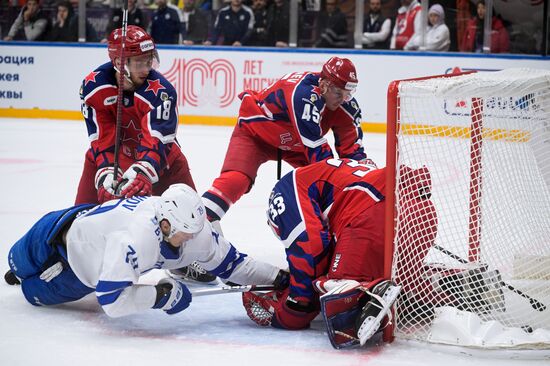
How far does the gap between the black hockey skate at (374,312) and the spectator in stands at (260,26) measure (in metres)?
7.22

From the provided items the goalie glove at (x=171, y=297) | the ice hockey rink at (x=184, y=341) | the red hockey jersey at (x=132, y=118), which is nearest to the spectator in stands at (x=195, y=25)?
the ice hockey rink at (x=184, y=341)

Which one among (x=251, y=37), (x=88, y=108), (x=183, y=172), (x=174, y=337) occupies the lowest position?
(x=174, y=337)

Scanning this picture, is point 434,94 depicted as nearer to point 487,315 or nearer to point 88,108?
point 487,315

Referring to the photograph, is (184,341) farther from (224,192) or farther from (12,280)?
(224,192)

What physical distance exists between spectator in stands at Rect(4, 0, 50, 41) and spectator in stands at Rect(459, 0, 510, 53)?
4.87 m

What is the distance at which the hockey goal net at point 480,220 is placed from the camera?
320 cm

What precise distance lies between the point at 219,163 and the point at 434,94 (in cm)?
457

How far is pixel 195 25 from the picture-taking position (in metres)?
10.4

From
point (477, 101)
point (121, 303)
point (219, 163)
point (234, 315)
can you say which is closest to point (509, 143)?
point (477, 101)

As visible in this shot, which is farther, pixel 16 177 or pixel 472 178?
pixel 16 177

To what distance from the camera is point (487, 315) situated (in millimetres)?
3309

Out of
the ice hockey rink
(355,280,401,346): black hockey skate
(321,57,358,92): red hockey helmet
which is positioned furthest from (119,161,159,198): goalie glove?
(355,280,401,346): black hockey skate

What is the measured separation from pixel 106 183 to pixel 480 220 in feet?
5.59

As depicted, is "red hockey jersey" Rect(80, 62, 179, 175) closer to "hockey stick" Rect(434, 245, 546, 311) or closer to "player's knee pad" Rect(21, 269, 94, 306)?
"player's knee pad" Rect(21, 269, 94, 306)
